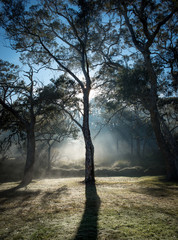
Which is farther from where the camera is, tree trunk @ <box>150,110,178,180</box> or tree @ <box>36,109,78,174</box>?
tree @ <box>36,109,78,174</box>

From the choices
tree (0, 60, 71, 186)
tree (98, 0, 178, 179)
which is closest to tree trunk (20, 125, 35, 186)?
tree (0, 60, 71, 186)

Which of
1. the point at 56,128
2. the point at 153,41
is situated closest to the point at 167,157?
the point at 153,41

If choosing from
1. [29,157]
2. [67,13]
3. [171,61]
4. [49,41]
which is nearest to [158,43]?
[171,61]

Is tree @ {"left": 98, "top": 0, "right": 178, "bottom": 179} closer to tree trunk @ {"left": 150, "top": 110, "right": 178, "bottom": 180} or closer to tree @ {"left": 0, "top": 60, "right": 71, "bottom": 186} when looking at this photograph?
tree trunk @ {"left": 150, "top": 110, "right": 178, "bottom": 180}

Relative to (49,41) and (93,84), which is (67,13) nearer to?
(49,41)

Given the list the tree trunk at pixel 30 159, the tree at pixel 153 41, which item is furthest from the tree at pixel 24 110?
the tree at pixel 153 41

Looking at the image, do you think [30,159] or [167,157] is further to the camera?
[30,159]

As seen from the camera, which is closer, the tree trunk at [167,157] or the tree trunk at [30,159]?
the tree trunk at [167,157]

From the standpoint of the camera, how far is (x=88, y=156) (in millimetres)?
10750

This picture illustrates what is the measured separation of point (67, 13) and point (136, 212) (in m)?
15.0

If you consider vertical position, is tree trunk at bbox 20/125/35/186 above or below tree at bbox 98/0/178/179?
below

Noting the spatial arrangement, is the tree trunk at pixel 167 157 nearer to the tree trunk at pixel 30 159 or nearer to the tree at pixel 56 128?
the tree at pixel 56 128

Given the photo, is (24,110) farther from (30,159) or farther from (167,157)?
(167,157)

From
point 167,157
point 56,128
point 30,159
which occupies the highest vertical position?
point 56,128
